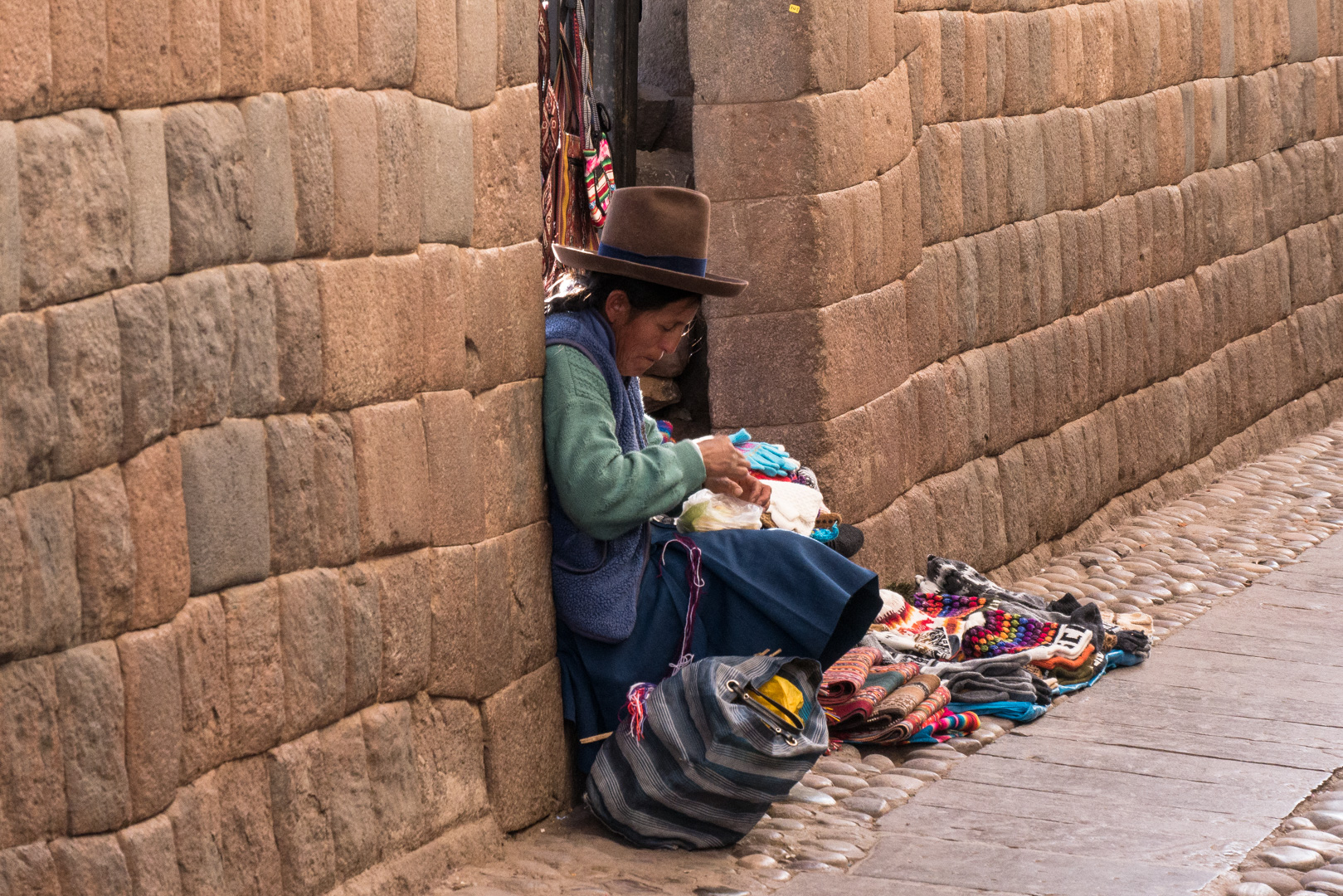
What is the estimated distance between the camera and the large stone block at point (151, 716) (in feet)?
10.0

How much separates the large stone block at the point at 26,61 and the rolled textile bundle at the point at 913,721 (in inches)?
129

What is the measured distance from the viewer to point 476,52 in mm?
4074

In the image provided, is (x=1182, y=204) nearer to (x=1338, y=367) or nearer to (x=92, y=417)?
(x=1338, y=367)

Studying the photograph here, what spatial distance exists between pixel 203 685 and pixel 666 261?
1.83 m

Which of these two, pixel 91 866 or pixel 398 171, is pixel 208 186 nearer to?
pixel 398 171

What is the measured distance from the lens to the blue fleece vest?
445 centimetres

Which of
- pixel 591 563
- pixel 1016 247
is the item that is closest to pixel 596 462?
pixel 591 563

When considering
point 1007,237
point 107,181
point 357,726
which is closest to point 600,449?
point 357,726

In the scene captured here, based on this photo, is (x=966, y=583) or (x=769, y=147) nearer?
(x=769, y=147)

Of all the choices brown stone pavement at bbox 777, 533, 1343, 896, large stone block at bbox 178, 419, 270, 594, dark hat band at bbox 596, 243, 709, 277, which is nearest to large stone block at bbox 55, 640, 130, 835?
large stone block at bbox 178, 419, 270, 594

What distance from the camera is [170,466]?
3119 mm

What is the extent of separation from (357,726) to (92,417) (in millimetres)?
1111

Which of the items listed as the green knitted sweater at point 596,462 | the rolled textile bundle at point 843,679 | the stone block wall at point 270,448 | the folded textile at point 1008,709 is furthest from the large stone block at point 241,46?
the folded textile at point 1008,709

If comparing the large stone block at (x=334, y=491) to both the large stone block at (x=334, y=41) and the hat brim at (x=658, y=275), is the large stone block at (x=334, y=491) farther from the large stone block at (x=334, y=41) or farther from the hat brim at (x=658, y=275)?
the hat brim at (x=658, y=275)
